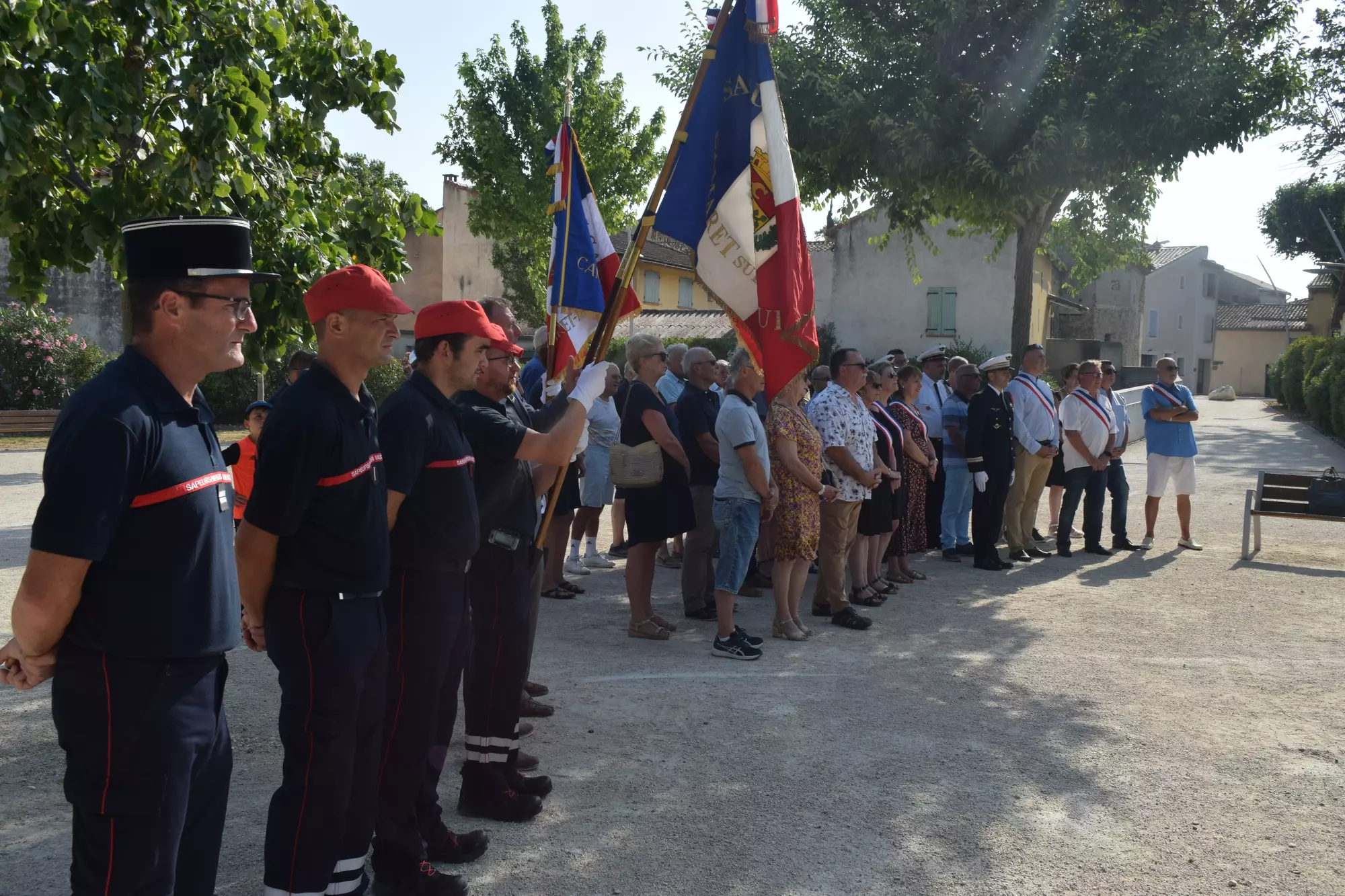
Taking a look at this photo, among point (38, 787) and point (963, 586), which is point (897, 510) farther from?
point (38, 787)

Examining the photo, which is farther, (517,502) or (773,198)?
(773,198)

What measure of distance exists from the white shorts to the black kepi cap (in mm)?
11321

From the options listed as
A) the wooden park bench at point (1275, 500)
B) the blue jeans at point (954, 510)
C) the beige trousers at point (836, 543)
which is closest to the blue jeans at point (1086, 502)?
the blue jeans at point (954, 510)

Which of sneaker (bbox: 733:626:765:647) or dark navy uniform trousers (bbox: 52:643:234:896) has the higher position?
dark navy uniform trousers (bbox: 52:643:234:896)

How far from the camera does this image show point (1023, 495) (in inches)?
445

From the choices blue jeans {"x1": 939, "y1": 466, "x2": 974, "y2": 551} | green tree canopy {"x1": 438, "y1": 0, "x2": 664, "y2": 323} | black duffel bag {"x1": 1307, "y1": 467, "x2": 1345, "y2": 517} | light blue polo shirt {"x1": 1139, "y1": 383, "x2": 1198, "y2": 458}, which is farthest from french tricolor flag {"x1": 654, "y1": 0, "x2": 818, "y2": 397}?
green tree canopy {"x1": 438, "y1": 0, "x2": 664, "y2": 323}

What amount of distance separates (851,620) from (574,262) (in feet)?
11.1

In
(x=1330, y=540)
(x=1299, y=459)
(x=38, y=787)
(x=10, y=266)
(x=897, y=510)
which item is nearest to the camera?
(x=38, y=787)

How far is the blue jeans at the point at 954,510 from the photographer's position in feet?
37.4

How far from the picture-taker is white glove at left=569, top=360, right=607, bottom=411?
4.34m

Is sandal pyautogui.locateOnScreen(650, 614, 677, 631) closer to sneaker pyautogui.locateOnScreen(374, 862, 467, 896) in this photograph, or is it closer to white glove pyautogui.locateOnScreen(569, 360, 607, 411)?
white glove pyautogui.locateOnScreen(569, 360, 607, 411)

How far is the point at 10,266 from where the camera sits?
582cm

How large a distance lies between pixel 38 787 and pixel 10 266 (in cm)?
283

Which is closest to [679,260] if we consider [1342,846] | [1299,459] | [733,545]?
[1299,459]
